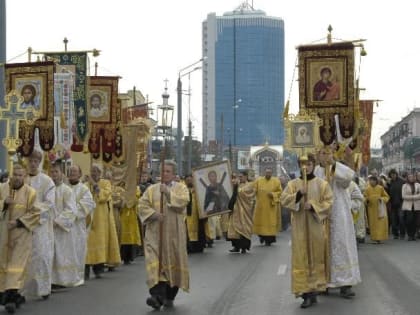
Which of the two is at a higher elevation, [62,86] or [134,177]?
[62,86]

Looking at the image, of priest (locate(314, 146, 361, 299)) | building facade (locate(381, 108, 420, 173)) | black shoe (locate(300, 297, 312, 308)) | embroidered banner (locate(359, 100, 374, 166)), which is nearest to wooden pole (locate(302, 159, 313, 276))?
black shoe (locate(300, 297, 312, 308))

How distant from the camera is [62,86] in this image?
20.3 meters

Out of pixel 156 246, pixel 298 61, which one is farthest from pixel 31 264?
pixel 298 61

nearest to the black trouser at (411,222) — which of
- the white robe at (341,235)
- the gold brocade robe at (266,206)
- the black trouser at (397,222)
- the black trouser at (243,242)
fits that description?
the black trouser at (397,222)

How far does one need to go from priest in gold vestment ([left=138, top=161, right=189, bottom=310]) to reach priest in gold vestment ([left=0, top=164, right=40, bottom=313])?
139 centimetres

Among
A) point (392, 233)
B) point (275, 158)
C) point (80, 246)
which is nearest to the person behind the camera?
point (80, 246)

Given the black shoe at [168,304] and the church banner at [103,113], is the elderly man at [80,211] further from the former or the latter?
the church banner at [103,113]

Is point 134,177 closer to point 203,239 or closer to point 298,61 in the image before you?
point 203,239

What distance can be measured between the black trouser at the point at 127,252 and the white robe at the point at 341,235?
7.06 m

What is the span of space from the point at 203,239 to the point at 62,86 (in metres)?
4.67

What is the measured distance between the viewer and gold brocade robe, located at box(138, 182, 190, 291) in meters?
11.6

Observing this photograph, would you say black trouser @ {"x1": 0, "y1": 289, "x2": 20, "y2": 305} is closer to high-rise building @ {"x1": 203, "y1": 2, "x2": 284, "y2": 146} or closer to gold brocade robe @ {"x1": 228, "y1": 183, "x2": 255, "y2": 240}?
gold brocade robe @ {"x1": 228, "y1": 183, "x2": 255, "y2": 240}

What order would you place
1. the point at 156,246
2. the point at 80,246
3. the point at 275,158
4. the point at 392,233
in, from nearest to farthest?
the point at 156,246
the point at 80,246
the point at 392,233
the point at 275,158

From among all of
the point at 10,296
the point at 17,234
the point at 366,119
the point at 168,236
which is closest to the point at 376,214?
the point at 366,119
